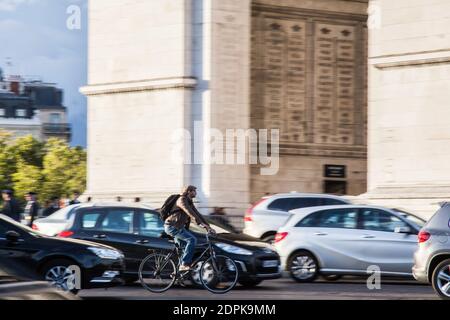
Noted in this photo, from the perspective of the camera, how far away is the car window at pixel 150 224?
1894 cm

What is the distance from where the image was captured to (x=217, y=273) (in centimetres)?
1775

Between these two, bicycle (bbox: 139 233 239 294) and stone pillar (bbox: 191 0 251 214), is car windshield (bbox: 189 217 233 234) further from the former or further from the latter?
stone pillar (bbox: 191 0 251 214)

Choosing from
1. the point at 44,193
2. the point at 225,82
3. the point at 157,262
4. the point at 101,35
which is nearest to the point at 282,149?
the point at 225,82

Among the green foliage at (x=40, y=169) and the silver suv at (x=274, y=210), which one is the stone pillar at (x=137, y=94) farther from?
the green foliage at (x=40, y=169)

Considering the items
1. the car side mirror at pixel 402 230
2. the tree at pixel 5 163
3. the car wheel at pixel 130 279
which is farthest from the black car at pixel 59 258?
the tree at pixel 5 163

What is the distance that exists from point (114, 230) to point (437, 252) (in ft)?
17.7

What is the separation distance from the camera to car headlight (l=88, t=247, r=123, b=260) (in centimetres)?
1658

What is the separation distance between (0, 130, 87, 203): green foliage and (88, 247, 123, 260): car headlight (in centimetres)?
6405

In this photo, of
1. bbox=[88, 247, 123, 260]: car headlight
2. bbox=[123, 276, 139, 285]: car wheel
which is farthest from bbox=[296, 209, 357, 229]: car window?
bbox=[88, 247, 123, 260]: car headlight

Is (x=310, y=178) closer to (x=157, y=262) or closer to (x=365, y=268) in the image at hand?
(x=365, y=268)

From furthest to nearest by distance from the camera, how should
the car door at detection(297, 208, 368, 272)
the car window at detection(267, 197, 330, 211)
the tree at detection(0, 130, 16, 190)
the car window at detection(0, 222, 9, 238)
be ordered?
the tree at detection(0, 130, 16, 190) → the car window at detection(267, 197, 330, 211) → the car door at detection(297, 208, 368, 272) → the car window at detection(0, 222, 9, 238)

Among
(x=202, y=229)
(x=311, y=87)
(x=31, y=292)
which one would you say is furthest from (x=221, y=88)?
(x=31, y=292)

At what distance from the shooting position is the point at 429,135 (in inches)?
1009

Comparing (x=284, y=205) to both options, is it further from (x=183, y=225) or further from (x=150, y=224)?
(x=183, y=225)
